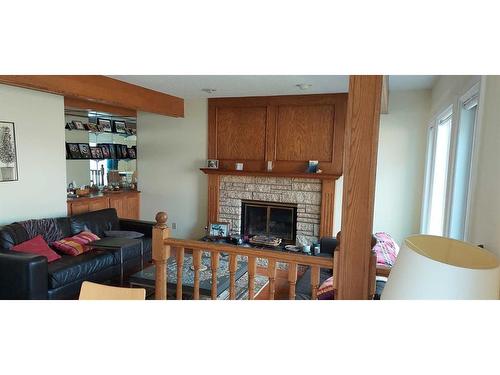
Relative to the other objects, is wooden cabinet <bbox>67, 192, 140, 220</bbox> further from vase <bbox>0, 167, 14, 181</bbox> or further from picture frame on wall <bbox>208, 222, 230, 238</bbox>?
picture frame on wall <bbox>208, 222, 230, 238</bbox>

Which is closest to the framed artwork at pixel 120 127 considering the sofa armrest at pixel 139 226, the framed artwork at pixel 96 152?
the framed artwork at pixel 96 152

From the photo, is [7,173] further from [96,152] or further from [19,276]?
[96,152]

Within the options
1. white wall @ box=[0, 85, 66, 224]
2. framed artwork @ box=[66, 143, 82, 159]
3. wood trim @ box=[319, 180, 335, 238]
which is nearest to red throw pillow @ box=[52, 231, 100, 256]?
white wall @ box=[0, 85, 66, 224]

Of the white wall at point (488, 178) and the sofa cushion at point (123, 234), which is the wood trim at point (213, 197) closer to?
the sofa cushion at point (123, 234)

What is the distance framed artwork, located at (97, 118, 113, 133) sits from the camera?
5895mm

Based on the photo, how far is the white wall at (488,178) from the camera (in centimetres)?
128

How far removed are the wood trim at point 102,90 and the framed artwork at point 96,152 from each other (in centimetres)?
141

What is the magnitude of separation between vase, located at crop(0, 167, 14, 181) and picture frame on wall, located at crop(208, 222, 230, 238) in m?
2.82

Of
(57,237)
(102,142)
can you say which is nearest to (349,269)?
(57,237)

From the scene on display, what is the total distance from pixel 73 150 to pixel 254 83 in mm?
3093

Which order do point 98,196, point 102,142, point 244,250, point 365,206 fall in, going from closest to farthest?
point 365,206
point 244,250
point 98,196
point 102,142
